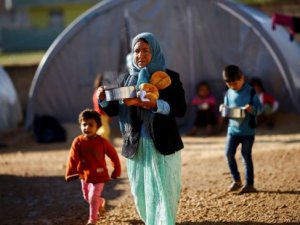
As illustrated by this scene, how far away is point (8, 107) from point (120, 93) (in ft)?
31.3

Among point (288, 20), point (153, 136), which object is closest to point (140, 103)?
point (153, 136)

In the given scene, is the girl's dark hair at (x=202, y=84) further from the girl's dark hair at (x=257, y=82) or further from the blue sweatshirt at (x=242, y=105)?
the blue sweatshirt at (x=242, y=105)

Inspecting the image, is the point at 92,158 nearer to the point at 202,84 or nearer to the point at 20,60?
the point at 202,84

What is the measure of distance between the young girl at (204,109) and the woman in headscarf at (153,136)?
25.4 ft

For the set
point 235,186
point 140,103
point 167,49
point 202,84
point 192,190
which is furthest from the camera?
point 167,49

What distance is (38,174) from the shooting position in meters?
9.26

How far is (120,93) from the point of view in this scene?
486cm

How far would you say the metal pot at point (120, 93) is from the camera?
15.7 feet

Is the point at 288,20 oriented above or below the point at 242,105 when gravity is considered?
above

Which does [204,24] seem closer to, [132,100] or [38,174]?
[38,174]

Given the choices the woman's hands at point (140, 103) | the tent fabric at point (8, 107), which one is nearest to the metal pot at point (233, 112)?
the woman's hands at point (140, 103)

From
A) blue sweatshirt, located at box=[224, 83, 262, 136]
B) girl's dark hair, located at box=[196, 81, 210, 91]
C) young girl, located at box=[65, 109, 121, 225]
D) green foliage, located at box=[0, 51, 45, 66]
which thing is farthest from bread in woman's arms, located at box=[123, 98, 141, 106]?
green foliage, located at box=[0, 51, 45, 66]

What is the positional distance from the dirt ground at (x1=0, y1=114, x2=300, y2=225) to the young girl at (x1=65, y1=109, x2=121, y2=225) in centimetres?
43

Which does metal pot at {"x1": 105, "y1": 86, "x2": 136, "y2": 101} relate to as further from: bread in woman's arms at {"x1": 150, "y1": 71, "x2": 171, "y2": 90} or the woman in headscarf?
bread in woman's arms at {"x1": 150, "y1": 71, "x2": 171, "y2": 90}
